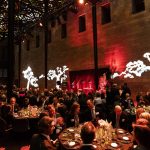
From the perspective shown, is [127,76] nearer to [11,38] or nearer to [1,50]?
[11,38]

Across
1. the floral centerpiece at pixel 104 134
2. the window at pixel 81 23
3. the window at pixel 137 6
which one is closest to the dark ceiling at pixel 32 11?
the window at pixel 81 23

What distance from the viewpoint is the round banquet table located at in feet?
12.7

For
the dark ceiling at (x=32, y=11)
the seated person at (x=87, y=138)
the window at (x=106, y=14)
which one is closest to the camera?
the seated person at (x=87, y=138)

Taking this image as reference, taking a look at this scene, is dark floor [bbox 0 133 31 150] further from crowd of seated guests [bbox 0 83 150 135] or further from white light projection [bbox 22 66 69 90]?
white light projection [bbox 22 66 69 90]

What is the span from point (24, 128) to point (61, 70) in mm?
12258

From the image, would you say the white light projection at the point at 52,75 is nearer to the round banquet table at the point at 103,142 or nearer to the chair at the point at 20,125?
the chair at the point at 20,125

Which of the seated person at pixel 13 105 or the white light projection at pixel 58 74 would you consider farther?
the white light projection at pixel 58 74

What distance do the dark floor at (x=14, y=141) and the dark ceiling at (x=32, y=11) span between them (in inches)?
375

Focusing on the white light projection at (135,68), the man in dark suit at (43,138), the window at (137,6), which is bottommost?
the man in dark suit at (43,138)

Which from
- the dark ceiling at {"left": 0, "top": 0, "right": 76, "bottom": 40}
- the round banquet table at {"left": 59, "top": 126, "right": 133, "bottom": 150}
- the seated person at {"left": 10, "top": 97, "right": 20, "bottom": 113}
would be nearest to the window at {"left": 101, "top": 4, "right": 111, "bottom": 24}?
the dark ceiling at {"left": 0, "top": 0, "right": 76, "bottom": 40}

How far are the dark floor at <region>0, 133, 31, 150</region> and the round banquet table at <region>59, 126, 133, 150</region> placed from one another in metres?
2.60

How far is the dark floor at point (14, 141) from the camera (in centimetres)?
661

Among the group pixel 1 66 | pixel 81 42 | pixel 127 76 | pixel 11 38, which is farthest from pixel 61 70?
pixel 1 66

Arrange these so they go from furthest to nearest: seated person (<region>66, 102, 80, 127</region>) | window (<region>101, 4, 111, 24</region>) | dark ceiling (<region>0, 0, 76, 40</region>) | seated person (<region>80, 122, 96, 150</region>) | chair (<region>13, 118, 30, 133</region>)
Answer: dark ceiling (<region>0, 0, 76, 40</region>) → window (<region>101, 4, 111, 24</region>) → chair (<region>13, 118, 30, 133</region>) → seated person (<region>66, 102, 80, 127</region>) → seated person (<region>80, 122, 96, 150</region>)
